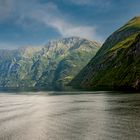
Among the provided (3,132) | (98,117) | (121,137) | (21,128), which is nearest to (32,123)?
(21,128)

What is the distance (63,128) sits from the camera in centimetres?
6656

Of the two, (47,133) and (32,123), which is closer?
(47,133)

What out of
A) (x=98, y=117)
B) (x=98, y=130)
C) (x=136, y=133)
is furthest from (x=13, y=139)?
(x=98, y=117)

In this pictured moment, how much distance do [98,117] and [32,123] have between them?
18619 mm

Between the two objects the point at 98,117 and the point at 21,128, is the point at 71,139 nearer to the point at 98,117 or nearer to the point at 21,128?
the point at 21,128

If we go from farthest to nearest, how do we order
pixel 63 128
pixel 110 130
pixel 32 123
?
1. pixel 32 123
2. pixel 63 128
3. pixel 110 130

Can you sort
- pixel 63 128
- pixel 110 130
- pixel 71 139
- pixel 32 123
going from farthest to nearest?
pixel 32 123
pixel 63 128
pixel 110 130
pixel 71 139

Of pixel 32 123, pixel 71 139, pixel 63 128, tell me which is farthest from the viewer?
pixel 32 123

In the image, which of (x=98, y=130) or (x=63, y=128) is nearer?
(x=98, y=130)

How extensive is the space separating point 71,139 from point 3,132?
18.1 meters

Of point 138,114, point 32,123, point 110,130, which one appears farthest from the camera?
point 138,114

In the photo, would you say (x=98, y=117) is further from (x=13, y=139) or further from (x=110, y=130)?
(x=13, y=139)

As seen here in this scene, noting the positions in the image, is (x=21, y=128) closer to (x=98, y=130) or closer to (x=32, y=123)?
(x=32, y=123)

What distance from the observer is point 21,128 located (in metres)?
69.2
